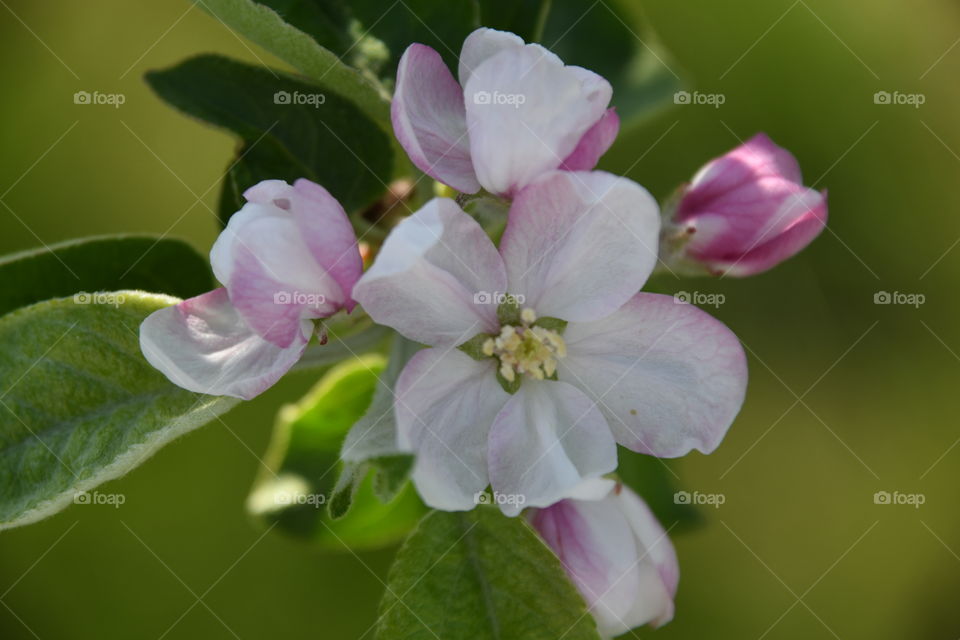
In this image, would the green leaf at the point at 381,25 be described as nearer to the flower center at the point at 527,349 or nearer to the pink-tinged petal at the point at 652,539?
the flower center at the point at 527,349

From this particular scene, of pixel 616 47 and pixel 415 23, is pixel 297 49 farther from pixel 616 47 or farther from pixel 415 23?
pixel 616 47

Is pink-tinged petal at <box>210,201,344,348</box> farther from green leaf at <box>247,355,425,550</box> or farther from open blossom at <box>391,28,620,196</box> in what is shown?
green leaf at <box>247,355,425,550</box>

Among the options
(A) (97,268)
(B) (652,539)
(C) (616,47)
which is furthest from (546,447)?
(C) (616,47)

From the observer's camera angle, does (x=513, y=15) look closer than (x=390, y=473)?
No

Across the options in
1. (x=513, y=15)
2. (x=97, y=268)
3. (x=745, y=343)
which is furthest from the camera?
(x=745, y=343)

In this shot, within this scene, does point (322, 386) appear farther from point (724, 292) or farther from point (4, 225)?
point (724, 292)

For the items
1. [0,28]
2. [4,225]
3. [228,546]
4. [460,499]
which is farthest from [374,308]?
[0,28]

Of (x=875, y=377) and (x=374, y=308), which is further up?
(x=374, y=308)
